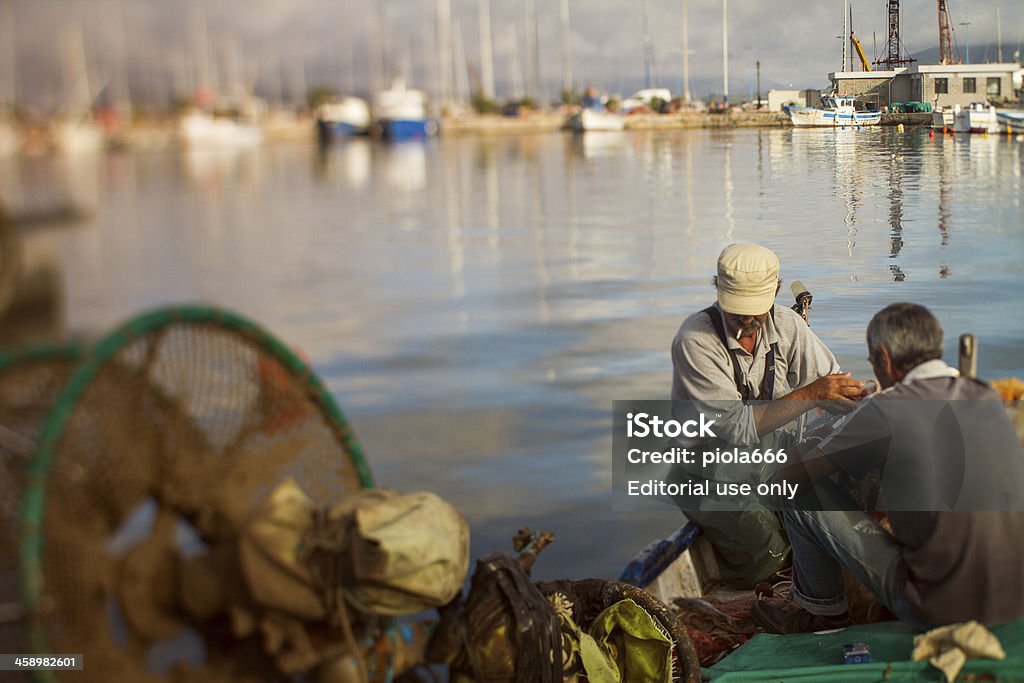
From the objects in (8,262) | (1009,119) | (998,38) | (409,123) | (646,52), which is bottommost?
(8,262)

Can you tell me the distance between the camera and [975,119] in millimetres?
4934

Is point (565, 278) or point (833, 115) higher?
point (833, 115)

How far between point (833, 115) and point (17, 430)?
4.07 metres

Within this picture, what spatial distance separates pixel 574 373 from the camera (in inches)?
313

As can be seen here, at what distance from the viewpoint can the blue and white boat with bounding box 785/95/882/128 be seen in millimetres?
5062

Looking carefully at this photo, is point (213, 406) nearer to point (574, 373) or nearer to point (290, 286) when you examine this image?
point (574, 373)

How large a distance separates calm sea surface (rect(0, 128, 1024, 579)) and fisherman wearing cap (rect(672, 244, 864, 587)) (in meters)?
0.67

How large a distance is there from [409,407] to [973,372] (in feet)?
16.2

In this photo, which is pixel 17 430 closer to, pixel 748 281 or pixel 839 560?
pixel 839 560

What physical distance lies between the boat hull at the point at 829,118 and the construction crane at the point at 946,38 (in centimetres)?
38

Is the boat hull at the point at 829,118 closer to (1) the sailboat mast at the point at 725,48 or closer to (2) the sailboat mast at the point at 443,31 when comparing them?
(1) the sailboat mast at the point at 725,48

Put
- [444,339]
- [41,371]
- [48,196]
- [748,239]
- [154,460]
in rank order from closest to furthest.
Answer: [154,460], [41,371], [48,196], [748,239], [444,339]

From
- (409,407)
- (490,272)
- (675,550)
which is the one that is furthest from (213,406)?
(490,272)

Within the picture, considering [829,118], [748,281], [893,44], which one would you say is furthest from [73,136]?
[893,44]
